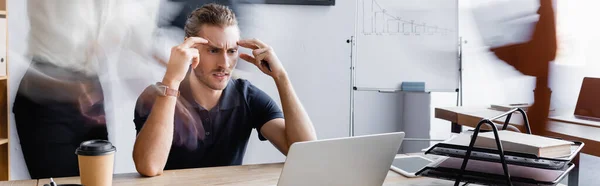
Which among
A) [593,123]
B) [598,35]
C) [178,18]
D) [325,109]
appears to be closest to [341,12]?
[325,109]

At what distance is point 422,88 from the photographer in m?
3.08

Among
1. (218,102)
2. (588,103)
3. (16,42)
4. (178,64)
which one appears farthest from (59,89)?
(588,103)

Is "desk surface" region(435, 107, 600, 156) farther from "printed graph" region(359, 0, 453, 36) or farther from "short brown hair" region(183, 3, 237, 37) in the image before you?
"short brown hair" region(183, 3, 237, 37)

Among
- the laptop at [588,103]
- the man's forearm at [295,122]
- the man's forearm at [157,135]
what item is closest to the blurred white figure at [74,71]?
the man's forearm at [157,135]

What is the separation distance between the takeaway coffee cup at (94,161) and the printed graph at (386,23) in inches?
79.8

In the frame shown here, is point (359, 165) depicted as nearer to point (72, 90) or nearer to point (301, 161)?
point (301, 161)

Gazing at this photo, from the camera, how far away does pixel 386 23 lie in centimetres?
305

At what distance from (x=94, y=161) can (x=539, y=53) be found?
3129 millimetres

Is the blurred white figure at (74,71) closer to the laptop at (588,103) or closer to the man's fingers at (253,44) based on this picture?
the man's fingers at (253,44)

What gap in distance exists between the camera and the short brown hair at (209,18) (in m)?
2.69

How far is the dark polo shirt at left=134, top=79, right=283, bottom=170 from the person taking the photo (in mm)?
2602

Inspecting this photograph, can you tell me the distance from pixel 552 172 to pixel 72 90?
2.26 meters

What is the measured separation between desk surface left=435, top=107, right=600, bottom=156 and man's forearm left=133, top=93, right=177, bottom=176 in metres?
1.36

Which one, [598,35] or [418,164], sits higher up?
[598,35]
